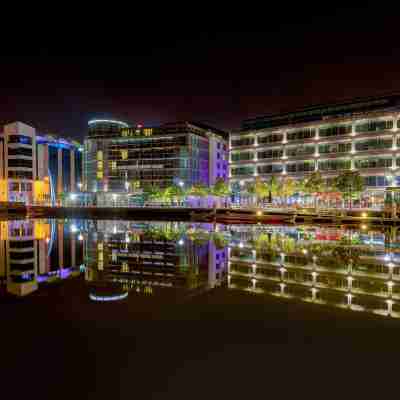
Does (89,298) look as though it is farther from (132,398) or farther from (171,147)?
(171,147)

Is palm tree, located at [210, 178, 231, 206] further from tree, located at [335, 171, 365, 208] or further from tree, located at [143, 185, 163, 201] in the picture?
tree, located at [335, 171, 365, 208]

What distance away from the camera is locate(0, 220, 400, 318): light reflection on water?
1236cm

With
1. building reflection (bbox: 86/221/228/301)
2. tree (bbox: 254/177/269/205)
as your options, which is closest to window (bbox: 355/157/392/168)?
tree (bbox: 254/177/269/205)

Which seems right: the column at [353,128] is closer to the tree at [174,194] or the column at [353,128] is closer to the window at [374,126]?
the window at [374,126]

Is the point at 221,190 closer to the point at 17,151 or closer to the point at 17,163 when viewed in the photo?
the point at 17,163

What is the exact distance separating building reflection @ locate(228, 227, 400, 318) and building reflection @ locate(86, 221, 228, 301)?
1.12m

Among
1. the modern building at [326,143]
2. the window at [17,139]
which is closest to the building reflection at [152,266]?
the modern building at [326,143]

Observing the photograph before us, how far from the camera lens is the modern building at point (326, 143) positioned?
65438 millimetres

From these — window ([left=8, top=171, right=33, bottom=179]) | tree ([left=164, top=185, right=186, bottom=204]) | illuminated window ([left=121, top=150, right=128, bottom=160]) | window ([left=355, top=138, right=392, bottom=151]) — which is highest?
illuminated window ([left=121, top=150, right=128, bottom=160])

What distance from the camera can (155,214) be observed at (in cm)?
5988

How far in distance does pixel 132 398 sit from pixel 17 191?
103291 millimetres

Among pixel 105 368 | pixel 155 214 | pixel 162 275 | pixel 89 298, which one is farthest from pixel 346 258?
pixel 155 214

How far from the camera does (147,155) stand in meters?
98.3

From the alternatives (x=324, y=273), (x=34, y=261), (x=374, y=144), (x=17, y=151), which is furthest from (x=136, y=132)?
(x=324, y=273)
